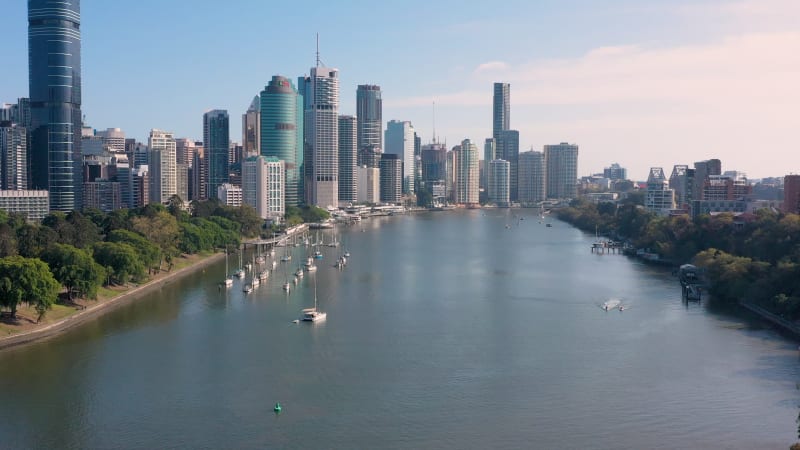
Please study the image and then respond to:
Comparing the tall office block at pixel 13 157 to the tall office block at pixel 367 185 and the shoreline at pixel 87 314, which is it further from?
the tall office block at pixel 367 185

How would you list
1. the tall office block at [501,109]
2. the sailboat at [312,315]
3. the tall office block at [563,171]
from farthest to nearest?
the tall office block at [501,109]
the tall office block at [563,171]
the sailboat at [312,315]

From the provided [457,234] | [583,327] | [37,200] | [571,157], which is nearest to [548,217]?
[457,234]

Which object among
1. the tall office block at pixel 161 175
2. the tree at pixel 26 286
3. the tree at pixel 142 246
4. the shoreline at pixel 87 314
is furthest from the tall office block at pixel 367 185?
the tree at pixel 26 286

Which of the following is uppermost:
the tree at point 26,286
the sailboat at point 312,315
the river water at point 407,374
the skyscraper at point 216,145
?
the skyscraper at point 216,145

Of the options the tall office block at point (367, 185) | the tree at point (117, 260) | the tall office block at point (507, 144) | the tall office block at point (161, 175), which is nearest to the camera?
the tree at point (117, 260)

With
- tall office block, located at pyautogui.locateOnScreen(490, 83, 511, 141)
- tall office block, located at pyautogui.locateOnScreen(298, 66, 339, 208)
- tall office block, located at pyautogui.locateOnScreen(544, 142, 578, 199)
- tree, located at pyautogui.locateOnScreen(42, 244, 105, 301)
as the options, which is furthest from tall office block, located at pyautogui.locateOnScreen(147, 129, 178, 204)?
tall office block, located at pyautogui.locateOnScreen(490, 83, 511, 141)

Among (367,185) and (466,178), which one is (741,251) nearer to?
(367,185)

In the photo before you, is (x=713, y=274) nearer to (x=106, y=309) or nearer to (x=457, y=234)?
(x=106, y=309)
